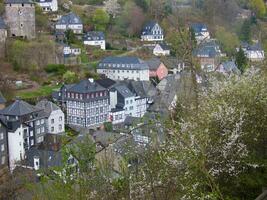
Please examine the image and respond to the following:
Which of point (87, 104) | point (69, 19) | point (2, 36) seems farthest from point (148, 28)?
point (87, 104)

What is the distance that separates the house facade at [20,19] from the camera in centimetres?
3098

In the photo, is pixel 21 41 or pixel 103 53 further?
pixel 103 53

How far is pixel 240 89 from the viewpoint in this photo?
6.43 meters

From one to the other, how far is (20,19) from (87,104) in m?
10.6

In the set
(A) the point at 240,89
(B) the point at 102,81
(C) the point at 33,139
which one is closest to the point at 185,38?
(A) the point at 240,89

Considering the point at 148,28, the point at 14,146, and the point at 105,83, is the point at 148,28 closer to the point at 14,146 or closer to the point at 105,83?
the point at 105,83

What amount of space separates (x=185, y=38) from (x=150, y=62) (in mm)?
25366

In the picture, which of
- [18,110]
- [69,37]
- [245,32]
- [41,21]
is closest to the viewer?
[18,110]

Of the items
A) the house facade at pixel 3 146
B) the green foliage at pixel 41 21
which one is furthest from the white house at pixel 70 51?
the house facade at pixel 3 146

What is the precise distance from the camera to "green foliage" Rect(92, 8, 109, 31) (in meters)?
37.3

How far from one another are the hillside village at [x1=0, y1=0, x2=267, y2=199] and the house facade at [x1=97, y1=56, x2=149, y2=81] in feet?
0.19

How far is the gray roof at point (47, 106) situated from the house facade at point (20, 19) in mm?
10389

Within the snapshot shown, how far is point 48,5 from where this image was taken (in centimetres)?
3891

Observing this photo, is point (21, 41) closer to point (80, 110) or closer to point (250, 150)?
point (80, 110)
